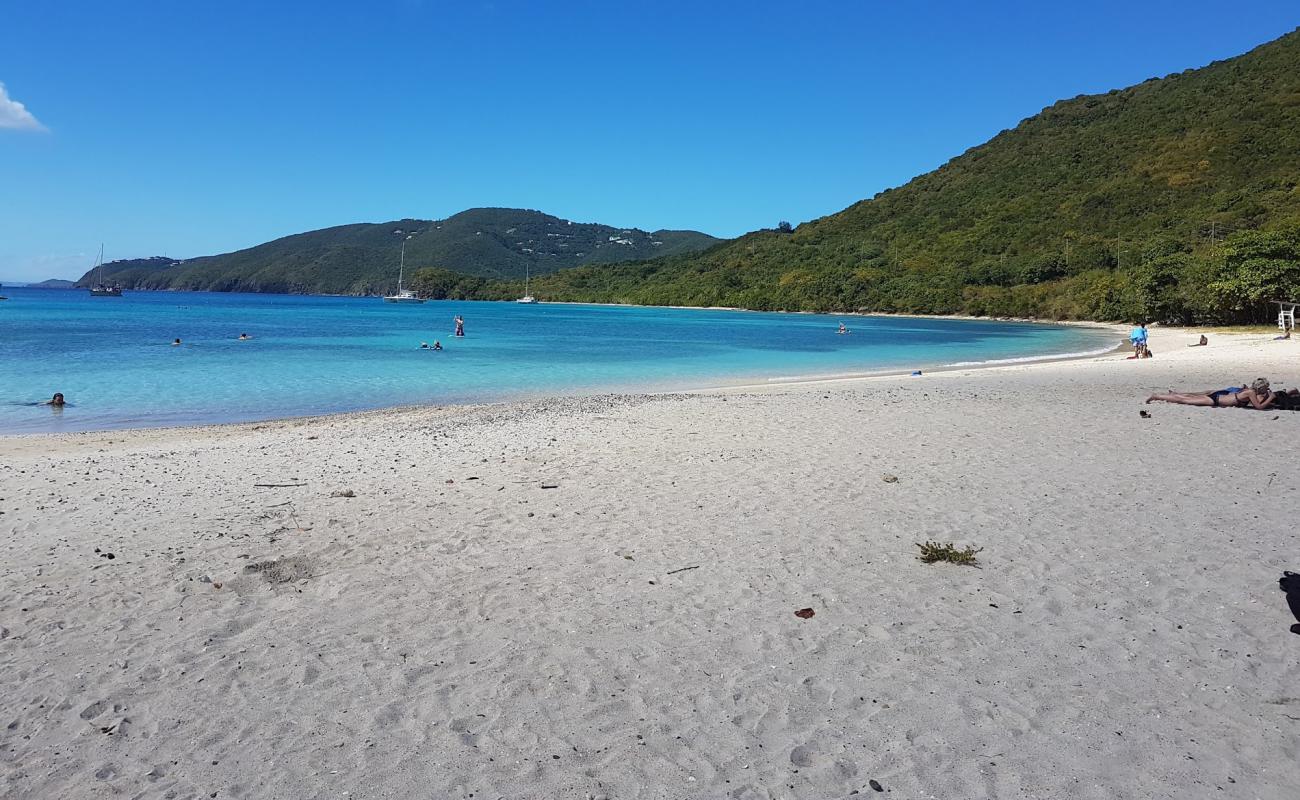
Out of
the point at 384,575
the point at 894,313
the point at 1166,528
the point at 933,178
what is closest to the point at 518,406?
the point at 384,575

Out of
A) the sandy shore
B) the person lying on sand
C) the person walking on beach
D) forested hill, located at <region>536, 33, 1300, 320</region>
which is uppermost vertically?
forested hill, located at <region>536, 33, 1300, 320</region>

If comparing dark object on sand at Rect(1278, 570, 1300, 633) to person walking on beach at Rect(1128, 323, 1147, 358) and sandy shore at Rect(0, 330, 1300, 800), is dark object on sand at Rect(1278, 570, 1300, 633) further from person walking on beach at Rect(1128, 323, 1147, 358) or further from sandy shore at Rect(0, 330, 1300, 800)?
person walking on beach at Rect(1128, 323, 1147, 358)

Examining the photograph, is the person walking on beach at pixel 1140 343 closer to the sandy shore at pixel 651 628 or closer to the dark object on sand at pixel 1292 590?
the sandy shore at pixel 651 628

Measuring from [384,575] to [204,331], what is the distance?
54988mm

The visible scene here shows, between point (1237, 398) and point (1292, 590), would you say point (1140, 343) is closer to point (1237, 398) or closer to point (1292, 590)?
point (1237, 398)

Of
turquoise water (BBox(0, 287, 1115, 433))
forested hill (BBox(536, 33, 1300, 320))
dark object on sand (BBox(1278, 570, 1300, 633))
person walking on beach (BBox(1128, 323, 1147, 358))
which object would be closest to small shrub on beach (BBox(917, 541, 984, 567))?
dark object on sand (BBox(1278, 570, 1300, 633))

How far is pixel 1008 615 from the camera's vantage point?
5004 mm

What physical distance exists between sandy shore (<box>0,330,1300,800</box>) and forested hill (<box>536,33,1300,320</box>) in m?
47.2

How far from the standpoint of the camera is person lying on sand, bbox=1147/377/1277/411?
43.5ft

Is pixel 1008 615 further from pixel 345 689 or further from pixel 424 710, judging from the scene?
pixel 345 689

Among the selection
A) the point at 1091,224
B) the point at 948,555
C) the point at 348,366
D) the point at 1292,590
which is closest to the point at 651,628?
the point at 948,555

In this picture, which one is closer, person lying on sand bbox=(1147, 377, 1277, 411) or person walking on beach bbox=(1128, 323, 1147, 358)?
person lying on sand bbox=(1147, 377, 1277, 411)

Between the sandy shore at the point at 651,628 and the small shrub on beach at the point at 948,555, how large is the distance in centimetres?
16

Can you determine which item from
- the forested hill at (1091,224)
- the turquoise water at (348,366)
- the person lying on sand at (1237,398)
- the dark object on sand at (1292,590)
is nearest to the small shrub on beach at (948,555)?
the dark object on sand at (1292,590)
